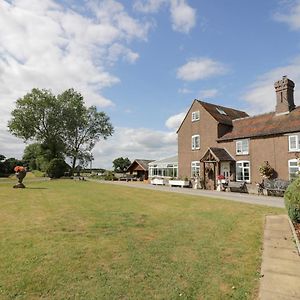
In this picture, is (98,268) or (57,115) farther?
(57,115)

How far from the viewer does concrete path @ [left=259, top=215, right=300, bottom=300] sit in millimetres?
5262

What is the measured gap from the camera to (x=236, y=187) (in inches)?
1152

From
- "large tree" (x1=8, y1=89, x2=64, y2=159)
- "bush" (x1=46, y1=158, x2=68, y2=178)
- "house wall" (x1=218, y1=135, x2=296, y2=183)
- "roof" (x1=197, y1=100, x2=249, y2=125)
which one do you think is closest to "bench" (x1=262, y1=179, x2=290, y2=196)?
"house wall" (x1=218, y1=135, x2=296, y2=183)

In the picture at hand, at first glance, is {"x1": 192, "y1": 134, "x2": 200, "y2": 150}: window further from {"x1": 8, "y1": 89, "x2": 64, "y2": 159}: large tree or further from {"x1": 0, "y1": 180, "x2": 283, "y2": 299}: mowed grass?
{"x1": 8, "y1": 89, "x2": 64, "y2": 159}: large tree

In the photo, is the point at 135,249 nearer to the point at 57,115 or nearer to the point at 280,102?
the point at 280,102

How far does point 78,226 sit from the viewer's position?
1080cm

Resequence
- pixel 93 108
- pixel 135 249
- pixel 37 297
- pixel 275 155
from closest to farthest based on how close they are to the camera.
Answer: pixel 37 297 < pixel 135 249 < pixel 275 155 < pixel 93 108

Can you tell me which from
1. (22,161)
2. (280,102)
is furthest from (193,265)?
(22,161)

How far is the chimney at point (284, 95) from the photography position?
29.7 meters

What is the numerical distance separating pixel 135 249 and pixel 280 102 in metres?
27.6

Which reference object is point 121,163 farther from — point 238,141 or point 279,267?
point 279,267

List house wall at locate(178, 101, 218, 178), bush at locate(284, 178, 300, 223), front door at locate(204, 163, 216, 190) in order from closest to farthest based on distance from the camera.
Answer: bush at locate(284, 178, 300, 223), front door at locate(204, 163, 216, 190), house wall at locate(178, 101, 218, 178)

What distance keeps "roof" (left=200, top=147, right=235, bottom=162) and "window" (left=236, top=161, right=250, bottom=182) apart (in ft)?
3.54

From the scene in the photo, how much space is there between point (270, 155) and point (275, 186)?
13.9ft
